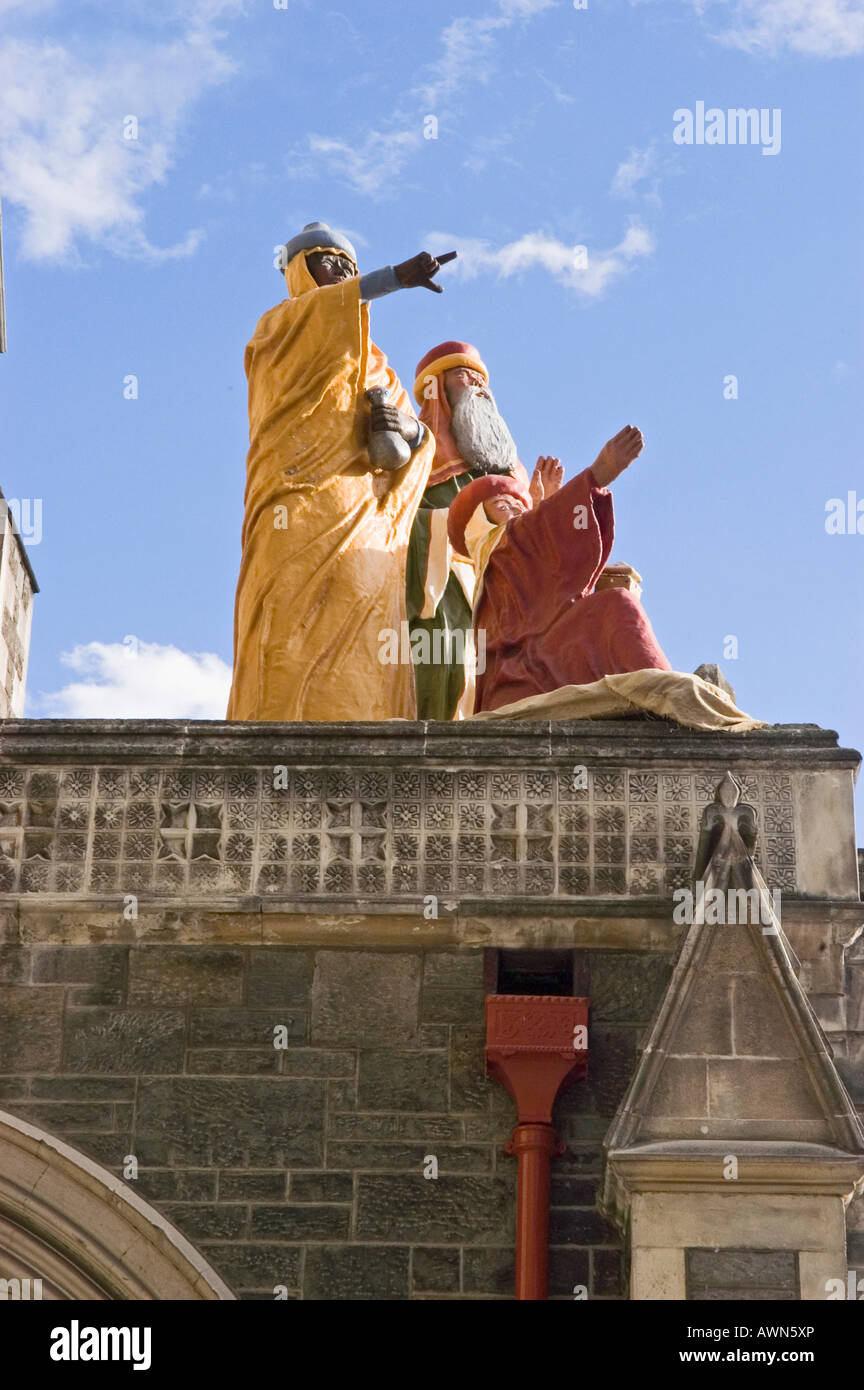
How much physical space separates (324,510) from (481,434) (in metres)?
2.72

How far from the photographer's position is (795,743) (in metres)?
10.7

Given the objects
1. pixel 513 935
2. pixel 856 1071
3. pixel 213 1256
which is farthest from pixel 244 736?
pixel 856 1071

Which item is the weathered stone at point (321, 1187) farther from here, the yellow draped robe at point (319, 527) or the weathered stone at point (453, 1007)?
the yellow draped robe at point (319, 527)

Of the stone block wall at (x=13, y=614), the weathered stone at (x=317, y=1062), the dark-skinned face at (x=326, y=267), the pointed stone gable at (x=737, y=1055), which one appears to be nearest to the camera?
the pointed stone gable at (x=737, y=1055)

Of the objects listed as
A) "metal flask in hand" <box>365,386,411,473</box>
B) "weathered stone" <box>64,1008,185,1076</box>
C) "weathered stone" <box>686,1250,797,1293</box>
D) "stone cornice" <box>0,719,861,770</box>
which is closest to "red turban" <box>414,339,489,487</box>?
"metal flask in hand" <box>365,386,411,473</box>

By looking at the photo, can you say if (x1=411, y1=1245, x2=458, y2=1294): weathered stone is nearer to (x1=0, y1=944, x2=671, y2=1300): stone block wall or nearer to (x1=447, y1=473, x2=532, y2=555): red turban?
(x1=0, y1=944, x2=671, y2=1300): stone block wall

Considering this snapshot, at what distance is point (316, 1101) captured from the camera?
1016 centimetres

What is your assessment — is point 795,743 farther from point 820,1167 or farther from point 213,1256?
point 213,1256

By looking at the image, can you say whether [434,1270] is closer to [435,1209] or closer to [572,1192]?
[435,1209]

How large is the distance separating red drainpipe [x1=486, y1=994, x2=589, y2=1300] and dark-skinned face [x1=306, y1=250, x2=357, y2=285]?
224 inches

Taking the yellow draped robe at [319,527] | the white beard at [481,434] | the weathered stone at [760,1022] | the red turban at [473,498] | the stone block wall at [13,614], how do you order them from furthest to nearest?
1. the white beard at [481,434]
2. the red turban at [473,498]
3. the yellow draped robe at [319,527]
4. the stone block wall at [13,614]
5. the weathered stone at [760,1022]

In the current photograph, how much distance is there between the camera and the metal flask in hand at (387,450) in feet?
45.4

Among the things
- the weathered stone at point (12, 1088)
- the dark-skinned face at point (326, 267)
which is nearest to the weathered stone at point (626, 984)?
the weathered stone at point (12, 1088)
